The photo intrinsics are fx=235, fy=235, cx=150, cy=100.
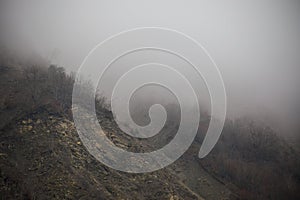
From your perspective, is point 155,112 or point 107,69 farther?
point 107,69

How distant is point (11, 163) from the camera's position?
8586mm

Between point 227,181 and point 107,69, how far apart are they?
17.8 m

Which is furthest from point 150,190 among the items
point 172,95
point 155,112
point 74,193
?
point 172,95

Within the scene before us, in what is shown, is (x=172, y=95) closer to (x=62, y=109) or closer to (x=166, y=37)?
(x=62, y=109)

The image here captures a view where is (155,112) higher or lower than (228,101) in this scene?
lower

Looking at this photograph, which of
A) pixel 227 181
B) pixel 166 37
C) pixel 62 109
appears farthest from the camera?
pixel 166 37

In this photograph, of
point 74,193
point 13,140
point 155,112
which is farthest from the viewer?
point 155,112

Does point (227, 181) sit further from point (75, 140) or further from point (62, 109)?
point (62, 109)

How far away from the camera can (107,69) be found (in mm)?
26234

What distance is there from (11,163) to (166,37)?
35327 mm

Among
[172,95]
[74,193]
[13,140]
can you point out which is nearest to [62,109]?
[13,140]

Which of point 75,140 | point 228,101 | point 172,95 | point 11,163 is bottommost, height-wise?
point 11,163

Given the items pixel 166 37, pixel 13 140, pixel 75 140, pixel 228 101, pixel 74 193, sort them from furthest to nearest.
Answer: pixel 166 37
pixel 228 101
pixel 75 140
pixel 13 140
pixel 74 193

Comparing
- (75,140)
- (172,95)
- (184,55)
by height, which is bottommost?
(75,140)
